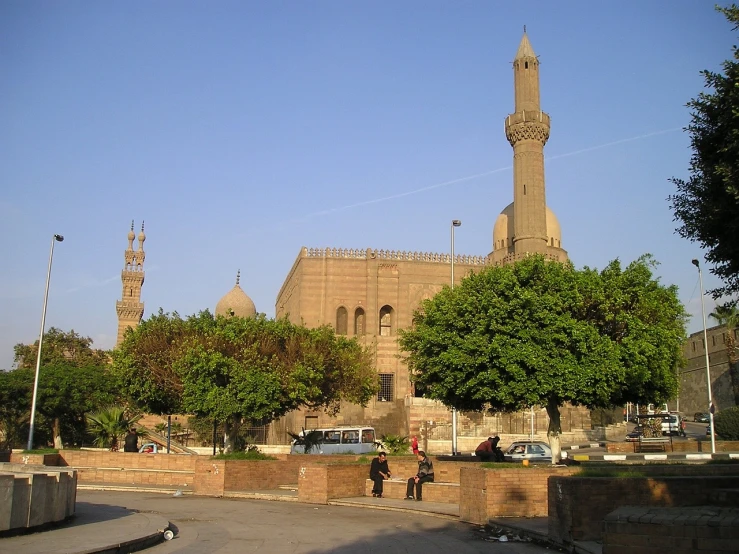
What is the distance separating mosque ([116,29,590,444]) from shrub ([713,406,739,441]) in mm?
6477

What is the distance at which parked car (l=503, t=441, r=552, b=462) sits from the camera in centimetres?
2341

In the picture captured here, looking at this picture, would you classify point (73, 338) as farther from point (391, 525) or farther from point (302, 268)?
point (391, 525)

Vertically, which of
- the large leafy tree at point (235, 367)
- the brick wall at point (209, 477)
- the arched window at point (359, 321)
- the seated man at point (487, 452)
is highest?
the arched window at point (359, 321)

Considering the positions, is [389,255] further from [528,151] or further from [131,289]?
[131,289]

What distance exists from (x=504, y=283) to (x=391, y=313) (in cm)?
2966

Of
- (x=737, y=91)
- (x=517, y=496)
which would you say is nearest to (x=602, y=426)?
(x=517, y=496)

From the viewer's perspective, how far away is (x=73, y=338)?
4931cm

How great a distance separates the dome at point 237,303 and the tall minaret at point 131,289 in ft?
41.9

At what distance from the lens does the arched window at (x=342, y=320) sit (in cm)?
4959

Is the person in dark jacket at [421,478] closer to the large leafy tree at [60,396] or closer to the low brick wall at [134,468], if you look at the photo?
the low brick wall at [134,468]

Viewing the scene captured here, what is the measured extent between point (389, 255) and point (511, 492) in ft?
128

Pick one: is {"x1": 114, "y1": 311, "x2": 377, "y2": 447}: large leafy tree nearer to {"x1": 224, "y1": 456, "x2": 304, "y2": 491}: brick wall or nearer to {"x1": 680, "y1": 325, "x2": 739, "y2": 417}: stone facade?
{"x1": 224, "y1": 456, "x2": 304, "y2": 491}: brick wall

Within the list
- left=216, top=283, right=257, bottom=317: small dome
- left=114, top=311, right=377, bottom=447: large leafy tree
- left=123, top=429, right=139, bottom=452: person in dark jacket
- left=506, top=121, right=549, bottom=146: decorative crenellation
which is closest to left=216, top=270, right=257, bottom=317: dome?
left=216, top=283, right=257, bottom=317: small dome

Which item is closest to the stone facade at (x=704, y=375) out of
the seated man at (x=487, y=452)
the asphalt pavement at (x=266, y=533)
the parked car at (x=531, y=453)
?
the parked car at (x=531, y=453)
